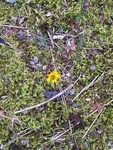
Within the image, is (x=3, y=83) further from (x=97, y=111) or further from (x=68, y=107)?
(x=97, y=111)

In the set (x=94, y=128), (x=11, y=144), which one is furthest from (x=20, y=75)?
(x=94, y=128)

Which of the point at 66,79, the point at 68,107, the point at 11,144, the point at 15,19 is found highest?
the point at 15,19

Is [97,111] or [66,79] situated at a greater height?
[66,79]

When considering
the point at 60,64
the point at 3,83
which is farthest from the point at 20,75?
the point at 60,64

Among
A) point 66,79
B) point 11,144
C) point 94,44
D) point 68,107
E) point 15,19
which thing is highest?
point 15,19

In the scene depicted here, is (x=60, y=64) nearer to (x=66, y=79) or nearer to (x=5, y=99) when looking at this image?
(x=66, y=79)

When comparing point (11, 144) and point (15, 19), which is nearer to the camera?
point (11, 144)
